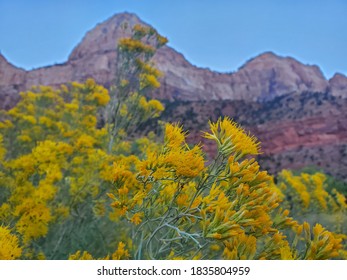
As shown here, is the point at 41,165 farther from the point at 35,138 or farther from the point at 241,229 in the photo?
the point at 35,138

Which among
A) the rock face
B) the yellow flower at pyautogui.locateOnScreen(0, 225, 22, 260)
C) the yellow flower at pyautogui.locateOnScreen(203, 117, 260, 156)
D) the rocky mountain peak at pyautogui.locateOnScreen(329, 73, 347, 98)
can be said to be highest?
the rock face

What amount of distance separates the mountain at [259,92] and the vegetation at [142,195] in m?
0.94

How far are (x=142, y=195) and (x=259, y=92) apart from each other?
29.4 m

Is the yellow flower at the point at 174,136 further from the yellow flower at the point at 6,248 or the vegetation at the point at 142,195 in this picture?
the yellow flower at the point at 6,248

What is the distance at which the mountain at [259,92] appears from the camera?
13620mm

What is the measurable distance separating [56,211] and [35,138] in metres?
1.80

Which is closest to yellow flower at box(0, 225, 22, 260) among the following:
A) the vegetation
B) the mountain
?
the vegetation

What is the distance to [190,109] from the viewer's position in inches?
802

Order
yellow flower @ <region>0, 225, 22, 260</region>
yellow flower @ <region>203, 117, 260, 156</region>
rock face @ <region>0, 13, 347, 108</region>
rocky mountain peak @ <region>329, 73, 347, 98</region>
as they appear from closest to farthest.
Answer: yellow flower @ <region>0, 225, 22, 260</region> → yellow flower @ <region>203, 117, 260, 156</region> → rocky mountain peak @ <region>329, 73, 347, 98</region> → rock face @ <region>0, 13, 347, 108</region>

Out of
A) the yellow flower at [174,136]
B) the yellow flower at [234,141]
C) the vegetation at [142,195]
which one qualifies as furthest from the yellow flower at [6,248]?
the yellow flower at [234,141]

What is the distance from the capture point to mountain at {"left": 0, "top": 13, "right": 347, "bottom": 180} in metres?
13.6

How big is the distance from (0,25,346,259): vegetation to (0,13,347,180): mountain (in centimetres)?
94

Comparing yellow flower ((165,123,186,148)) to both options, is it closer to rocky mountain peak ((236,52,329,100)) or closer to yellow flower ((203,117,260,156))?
yellow flower ((203,117,260,156))

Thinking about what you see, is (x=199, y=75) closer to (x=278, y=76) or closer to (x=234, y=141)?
(x=278, y=76)
